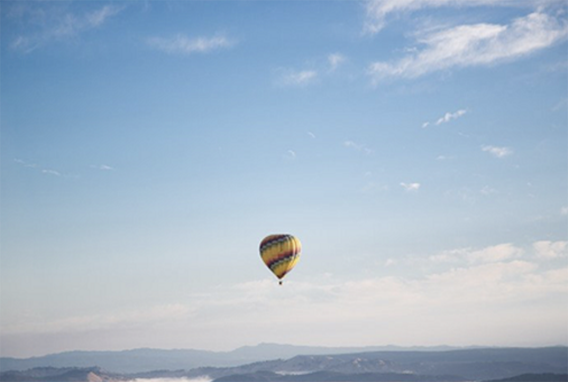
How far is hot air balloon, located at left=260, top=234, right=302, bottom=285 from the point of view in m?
110

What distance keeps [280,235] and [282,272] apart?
6.87 metres

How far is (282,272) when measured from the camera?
366 feet

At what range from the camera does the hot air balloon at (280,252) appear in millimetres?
110438

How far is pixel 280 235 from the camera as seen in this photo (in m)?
111

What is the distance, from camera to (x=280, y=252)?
11025 centimetres

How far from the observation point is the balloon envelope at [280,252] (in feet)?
362

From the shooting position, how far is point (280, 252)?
110 metres

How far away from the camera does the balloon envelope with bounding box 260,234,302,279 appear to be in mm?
110438
